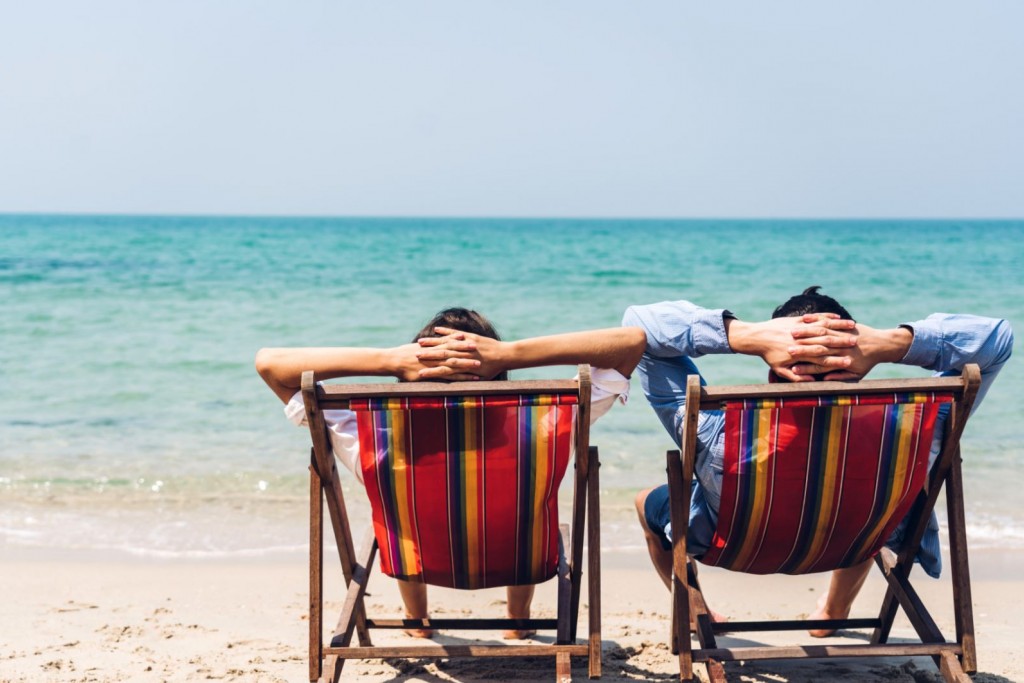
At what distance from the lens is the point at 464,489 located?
2.56 metres

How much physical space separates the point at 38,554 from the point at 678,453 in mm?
3304

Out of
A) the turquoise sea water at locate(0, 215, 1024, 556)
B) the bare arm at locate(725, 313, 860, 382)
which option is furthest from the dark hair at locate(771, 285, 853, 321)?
the turquoise sea water at locate(0, 215, 1024, 556)

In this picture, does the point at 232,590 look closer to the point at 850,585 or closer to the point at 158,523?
the point at 158,523

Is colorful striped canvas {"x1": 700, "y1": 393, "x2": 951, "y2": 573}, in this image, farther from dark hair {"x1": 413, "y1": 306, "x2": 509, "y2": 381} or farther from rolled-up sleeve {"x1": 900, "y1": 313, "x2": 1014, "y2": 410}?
dark hair {"x1": 413, "y1": 306, "x2": 509, "y2": 381}

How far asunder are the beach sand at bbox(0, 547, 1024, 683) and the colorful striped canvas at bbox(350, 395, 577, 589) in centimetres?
58

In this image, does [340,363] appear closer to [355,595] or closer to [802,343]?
[355,595]

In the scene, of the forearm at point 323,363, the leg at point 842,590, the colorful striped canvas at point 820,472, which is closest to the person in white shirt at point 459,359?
the forearm at point 323,363

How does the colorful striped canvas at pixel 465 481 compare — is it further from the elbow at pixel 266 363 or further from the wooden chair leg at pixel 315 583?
the elbow at pixel 266 363

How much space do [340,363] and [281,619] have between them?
1.68 meters

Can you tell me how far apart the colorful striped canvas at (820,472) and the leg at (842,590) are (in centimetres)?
59

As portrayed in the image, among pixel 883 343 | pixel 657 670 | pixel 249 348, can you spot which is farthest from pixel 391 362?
pixel 249 348

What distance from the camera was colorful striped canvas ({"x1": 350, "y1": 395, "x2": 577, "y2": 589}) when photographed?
246 centimetres

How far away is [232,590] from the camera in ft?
13.6

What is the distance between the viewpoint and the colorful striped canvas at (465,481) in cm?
246
